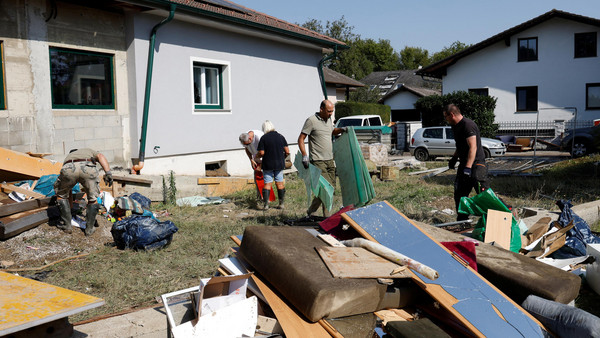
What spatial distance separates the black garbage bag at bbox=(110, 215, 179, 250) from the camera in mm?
6473

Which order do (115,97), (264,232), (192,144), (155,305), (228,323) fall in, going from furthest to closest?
(192,144), (115,97), (155,305), (264,232), (228,323)

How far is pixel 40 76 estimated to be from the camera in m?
8.78

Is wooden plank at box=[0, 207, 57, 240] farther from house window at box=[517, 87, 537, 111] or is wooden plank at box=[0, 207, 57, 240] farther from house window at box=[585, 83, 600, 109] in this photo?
house window at box=[585, 83, 600, 109]

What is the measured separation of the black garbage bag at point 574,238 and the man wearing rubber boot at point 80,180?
228 inches

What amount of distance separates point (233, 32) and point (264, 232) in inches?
368

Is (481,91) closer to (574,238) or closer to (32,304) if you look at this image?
(574,238)

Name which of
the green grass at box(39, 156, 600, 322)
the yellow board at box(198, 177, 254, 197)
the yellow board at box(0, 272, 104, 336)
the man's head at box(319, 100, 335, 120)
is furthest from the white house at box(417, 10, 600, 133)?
the yellow board at box(0, 272, 104, 336)

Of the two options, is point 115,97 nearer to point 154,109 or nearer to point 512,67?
point 154,109

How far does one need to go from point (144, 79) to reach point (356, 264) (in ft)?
25.6

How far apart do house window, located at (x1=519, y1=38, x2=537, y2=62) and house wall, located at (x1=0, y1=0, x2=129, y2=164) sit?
26.4m

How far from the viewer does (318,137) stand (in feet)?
25.4

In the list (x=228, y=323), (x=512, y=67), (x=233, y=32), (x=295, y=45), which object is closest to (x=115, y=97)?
(x=233, y=32)

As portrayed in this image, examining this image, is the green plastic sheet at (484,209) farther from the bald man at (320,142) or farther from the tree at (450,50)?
the tree at (450,50)

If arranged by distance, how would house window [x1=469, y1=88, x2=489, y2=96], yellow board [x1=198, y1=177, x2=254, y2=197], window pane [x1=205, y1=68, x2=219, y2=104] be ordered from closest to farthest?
1. yellow board [x1=198, y1=177, x2=254, y2=197]
2. window pane [x1=205, y1=68, x2=219, y2=104]
3. house window [x1=469, y1=88, x2=489, y2=96]
